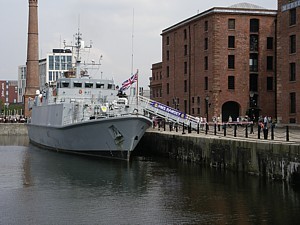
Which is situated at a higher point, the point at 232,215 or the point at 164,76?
the point at 164,76

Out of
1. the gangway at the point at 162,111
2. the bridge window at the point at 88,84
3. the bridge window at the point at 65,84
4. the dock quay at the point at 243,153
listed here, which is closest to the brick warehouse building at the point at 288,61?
the gangway at the point at 162,111

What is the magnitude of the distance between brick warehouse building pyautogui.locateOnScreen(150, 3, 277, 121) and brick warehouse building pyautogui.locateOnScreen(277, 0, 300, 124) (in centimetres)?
949

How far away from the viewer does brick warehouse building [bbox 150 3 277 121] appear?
54.6m

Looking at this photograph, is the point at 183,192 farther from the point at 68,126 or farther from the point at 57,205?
the point at 68,126

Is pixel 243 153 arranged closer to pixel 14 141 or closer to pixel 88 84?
pixel 88 84

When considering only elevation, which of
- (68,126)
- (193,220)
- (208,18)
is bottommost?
(193,220)

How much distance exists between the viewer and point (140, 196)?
2048 centimetres

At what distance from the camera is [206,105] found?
54.7 m

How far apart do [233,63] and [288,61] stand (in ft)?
40.1

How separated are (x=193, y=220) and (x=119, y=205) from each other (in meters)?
3.41

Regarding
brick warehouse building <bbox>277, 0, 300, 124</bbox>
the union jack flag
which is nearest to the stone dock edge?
the union jack flag

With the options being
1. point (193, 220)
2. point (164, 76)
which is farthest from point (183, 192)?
point (164, 76)

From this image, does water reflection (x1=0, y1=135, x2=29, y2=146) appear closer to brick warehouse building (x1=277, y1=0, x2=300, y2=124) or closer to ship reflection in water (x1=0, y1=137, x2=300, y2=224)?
ship reflection in water (x1=0, y1=137, x2=300, y2=224)

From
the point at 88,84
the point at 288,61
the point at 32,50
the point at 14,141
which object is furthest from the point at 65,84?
the point at 32,50
